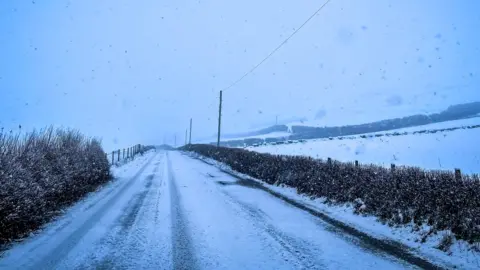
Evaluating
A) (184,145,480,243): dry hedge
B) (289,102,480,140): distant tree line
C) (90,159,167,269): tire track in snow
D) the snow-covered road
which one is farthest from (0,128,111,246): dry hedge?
(289,102,480,140): distant tree line

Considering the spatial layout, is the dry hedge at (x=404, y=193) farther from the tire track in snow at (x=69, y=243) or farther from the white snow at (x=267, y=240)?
the tire track in snow at (x=69, y=243)

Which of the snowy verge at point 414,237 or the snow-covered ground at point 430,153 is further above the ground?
the snow-covered ground at point 430,153

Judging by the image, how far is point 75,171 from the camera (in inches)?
425

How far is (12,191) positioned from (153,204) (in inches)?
149

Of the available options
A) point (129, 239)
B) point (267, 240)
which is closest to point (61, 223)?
point (129, 239)

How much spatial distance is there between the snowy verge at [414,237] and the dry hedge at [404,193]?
0.20 m

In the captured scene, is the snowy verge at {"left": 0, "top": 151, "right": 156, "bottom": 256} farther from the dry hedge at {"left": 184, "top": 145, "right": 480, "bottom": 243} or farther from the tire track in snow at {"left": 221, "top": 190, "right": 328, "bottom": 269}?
the dry hedge at {"left": 184, "top": 145, "right": 480, "bottom": 243}

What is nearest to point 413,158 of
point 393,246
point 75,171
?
point 393,246

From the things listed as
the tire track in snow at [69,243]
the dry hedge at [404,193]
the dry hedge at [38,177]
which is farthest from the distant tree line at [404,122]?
the tire track in snow at [69,243]

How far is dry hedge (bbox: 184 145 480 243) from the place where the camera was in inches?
258

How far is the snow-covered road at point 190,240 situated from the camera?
5.00 m

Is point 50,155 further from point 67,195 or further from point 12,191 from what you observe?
point 12,191

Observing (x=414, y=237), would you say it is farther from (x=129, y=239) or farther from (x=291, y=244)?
(x=129, y=239)

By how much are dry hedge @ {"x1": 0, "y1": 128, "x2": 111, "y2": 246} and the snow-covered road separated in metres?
0.42
